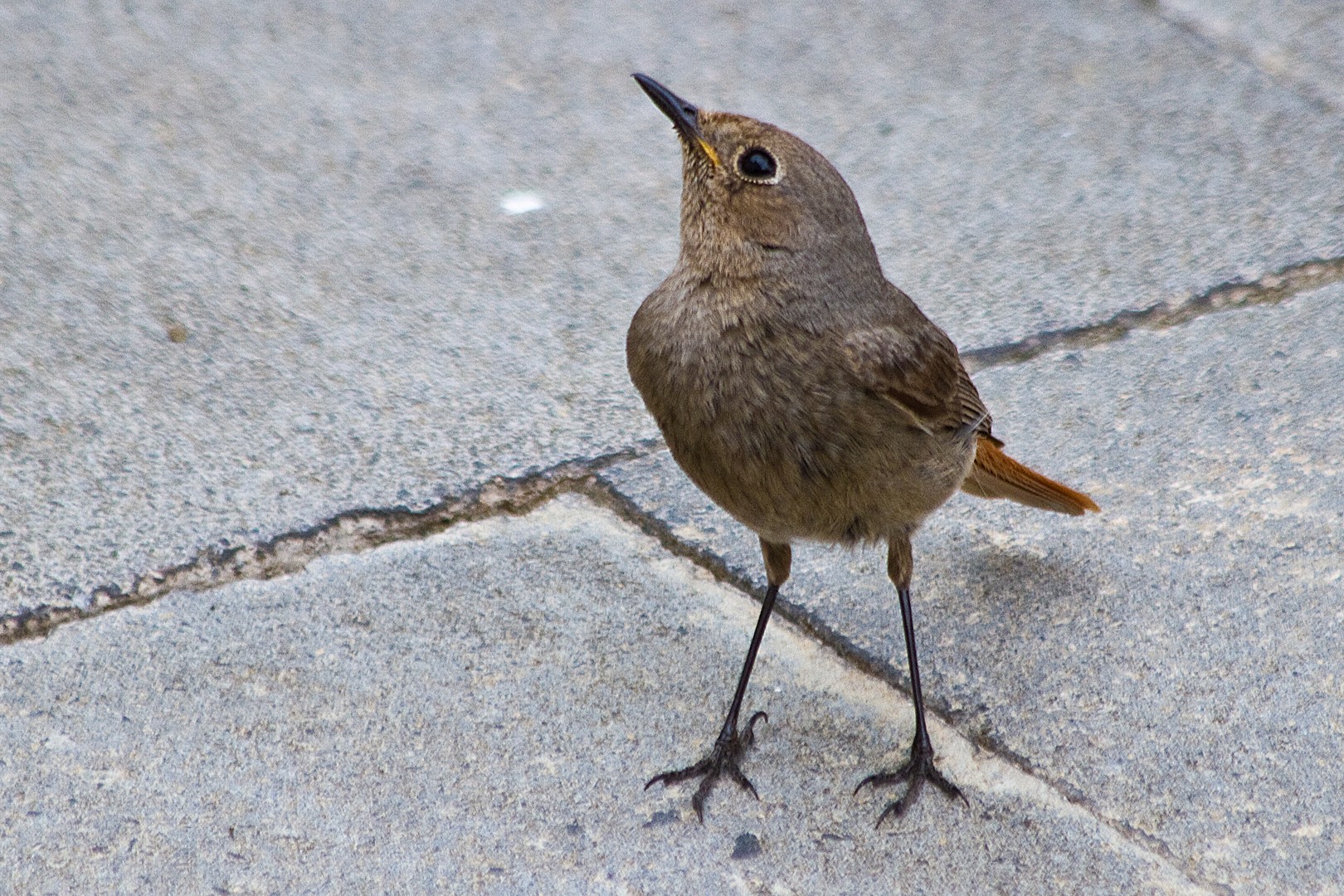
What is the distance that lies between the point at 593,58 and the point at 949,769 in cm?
388

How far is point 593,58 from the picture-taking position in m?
6.55

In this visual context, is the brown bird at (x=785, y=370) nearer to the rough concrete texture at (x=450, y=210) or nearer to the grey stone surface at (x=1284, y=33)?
the rough concrete texture at (x=450, y=210)

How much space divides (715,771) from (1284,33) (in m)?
4.57

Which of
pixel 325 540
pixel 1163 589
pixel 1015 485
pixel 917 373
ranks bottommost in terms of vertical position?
pixel 325 540

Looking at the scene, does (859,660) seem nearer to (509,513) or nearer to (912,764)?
(912,764)

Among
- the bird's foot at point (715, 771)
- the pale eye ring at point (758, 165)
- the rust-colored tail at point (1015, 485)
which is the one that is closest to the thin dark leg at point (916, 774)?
the bird's foot at point (715, 771)

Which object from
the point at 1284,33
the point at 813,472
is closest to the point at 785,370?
the point at 813,472

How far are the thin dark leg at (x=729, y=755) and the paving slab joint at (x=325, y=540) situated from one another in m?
0.92

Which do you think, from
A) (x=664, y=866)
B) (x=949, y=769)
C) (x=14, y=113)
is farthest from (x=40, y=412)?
(x=949, y=769)

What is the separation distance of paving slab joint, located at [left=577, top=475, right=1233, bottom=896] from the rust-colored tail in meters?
0.54

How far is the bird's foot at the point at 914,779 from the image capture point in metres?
3.45

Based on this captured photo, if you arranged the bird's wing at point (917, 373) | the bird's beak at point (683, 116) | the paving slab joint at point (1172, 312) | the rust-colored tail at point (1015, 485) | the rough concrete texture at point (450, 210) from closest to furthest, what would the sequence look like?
the bird's wing at point (917, 373)
the bird's beak at point (683, 116)
the rust-colored tail at point (1015, 485)
the rough concrete texture at point (450, 210)
the paving slab joint at point (1172, 312)

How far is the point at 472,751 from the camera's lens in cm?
354

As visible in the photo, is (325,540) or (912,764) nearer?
(912,764)
